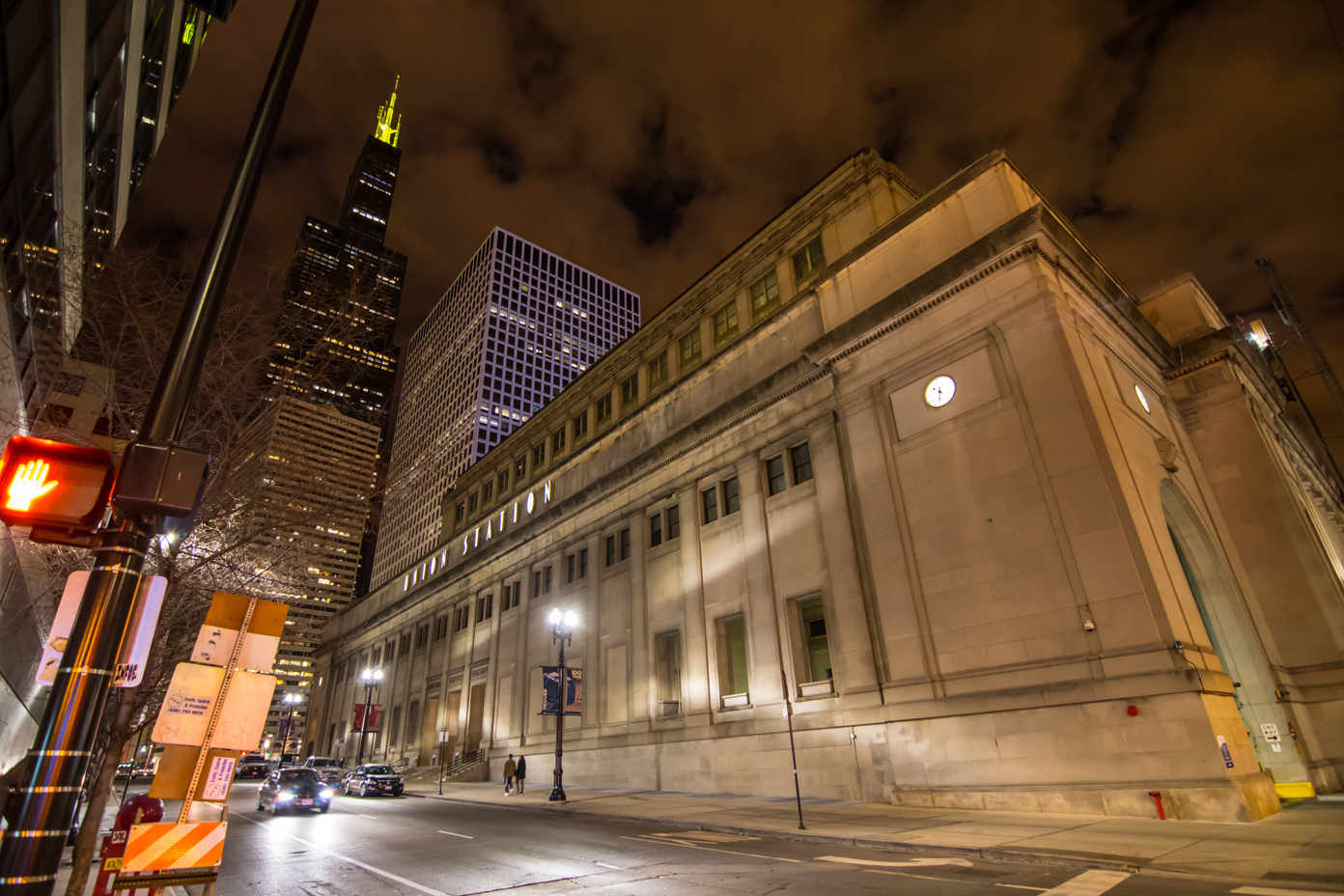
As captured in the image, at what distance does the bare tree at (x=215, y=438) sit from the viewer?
10.6 m

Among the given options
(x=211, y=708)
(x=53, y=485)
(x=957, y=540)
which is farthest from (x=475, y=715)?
(x=53, y=485)

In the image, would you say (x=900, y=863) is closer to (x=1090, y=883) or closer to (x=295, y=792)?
(x=1090, y=883)

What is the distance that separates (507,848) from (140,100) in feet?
68.7

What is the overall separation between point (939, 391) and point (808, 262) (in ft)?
36.9

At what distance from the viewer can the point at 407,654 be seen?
59.8 metres

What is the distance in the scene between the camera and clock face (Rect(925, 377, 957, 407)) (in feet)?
71.3

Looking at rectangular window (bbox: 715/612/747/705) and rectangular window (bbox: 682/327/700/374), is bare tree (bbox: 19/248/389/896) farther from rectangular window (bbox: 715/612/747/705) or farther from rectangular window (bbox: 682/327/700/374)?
rectangular window (bbox: 682/327/700/374)

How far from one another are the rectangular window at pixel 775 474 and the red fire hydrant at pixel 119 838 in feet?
73.2

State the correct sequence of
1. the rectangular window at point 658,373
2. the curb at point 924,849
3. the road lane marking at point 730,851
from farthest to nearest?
1. the rectangular window at point 658,373
2. the road lane marking at point 730,851
3. the curb at point 924,849

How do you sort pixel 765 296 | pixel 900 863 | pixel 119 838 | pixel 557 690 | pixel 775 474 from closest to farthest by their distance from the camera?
pixel 119 838, pixel 900 863, pixel 775 474, pixel 557 690, pixel 765 296

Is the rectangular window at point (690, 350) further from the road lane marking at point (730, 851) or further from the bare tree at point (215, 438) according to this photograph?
the road lane marking at point (730, 851)

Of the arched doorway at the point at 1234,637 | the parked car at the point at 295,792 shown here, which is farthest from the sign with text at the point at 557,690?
the arched doorway at the point at 1234,637

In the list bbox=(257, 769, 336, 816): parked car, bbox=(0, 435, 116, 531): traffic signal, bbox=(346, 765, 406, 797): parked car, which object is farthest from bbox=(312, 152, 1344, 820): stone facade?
bbox=(0, 435, 116, 531): traffic signal

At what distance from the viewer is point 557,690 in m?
29.3
